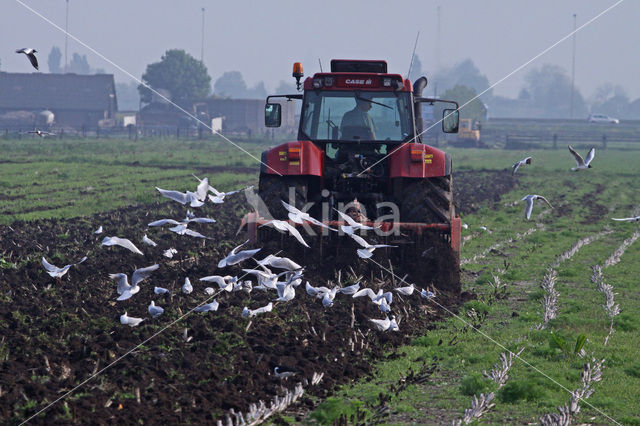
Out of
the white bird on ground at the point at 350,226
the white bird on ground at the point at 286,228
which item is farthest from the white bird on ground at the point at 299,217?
the white bird on ground at the point at 350,226

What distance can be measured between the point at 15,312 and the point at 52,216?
422 inches

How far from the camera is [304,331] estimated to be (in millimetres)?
7941

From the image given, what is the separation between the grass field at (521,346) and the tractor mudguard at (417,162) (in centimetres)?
181

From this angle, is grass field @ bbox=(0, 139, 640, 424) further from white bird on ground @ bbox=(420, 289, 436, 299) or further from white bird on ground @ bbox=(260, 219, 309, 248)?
white bird on ground @ bbox=(260, 219, 309, 248)

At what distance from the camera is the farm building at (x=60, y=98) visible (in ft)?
261

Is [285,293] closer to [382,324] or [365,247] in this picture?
[382,324]

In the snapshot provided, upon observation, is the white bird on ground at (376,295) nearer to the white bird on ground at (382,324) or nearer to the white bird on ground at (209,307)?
the white bird on ground at (382,324)

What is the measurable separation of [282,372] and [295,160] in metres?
4.47

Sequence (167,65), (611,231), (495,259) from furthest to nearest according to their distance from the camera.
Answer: (167,65) → (611,231) → (495,259)

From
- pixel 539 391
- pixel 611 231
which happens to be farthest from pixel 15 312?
pixel 611 231

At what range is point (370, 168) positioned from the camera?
1121 centimetres

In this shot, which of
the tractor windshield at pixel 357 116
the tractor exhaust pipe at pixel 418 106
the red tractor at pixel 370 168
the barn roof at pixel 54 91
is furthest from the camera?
the barn roof at pixel 54 91

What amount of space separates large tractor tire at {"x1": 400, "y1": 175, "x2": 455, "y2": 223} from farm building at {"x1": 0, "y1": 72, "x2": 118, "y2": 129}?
7180 cm

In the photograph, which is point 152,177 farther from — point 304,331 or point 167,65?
point 167,65
